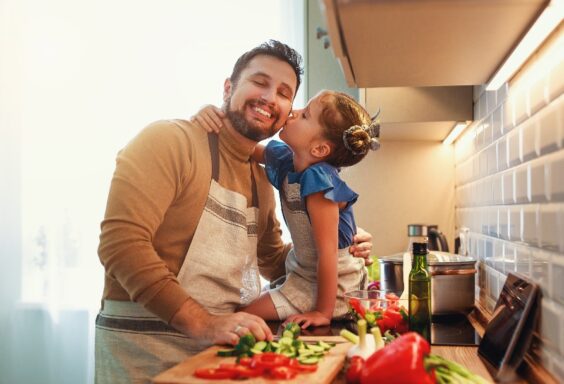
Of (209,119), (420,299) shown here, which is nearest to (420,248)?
(420,299)

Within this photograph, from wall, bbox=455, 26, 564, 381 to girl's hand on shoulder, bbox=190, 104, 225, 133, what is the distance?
70cm

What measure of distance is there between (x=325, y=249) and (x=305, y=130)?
352mm

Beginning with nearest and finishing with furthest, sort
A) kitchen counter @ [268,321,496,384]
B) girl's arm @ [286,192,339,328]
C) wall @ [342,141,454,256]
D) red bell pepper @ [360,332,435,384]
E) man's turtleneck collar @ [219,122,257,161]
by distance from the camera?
red bell pepper @ [360,332,435,384] → kitchen counter @ [268,321,496,384] → girl's arm @ [286,192,339,328] → man's turtleneck collar @ [219,122,257,161] → wall @ [342,141,454,256]

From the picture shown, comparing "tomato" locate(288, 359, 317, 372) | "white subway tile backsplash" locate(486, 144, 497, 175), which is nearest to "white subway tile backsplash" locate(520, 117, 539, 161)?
"white subway tile backsplash" locate(486, 144, 497, 175)

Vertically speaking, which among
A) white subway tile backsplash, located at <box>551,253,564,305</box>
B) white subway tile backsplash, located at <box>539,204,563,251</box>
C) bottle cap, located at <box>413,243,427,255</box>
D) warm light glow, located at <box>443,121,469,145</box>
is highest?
warm light glow, located at <box>443,121,469,145</box>

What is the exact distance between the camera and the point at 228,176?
1.55m

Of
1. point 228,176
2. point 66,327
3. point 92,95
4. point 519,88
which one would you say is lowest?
point 66,327

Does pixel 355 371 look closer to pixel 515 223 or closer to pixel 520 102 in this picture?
pixel 515 223

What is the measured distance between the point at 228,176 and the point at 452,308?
65 centimetres

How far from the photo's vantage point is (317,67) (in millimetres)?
2840

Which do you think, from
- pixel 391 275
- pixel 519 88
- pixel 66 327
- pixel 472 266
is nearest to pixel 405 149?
pixel 391 275

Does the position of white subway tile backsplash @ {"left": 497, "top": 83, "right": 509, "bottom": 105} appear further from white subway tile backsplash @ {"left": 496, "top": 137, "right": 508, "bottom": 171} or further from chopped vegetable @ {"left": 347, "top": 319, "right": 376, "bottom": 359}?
chopped vegetable @ {"left": 347, "top": 319, "right": 376, "bottom": 359}

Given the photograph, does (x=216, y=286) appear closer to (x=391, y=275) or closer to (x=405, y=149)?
(x=391, y=275)

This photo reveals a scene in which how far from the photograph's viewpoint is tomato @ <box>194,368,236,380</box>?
90 cm
